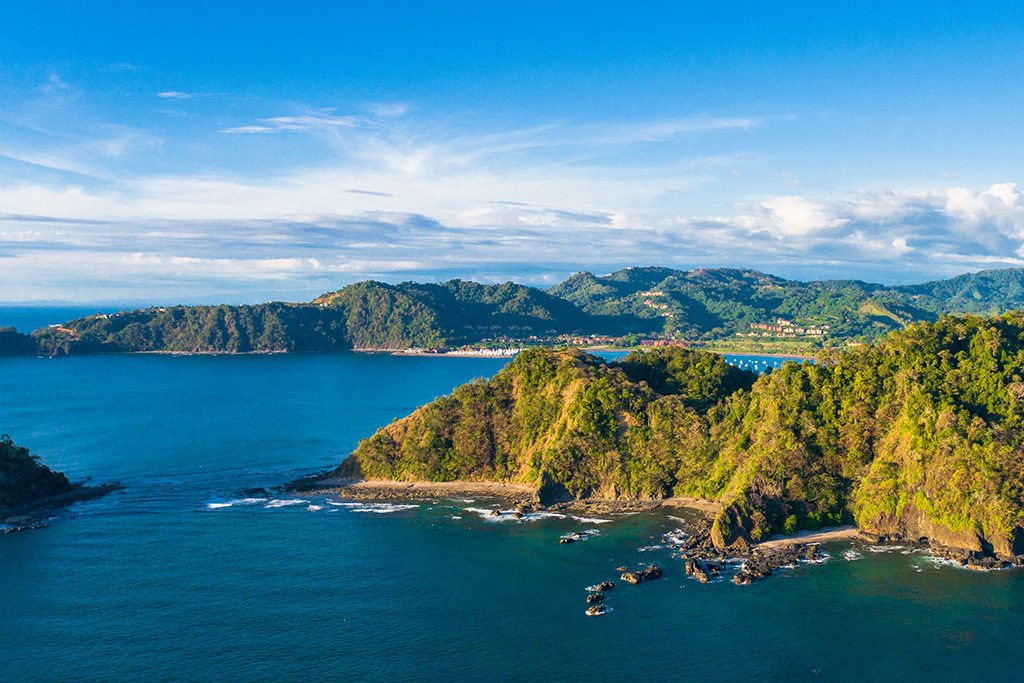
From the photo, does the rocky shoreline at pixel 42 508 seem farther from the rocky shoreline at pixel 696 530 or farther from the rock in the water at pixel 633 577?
the rock in the water at pixel 633 577

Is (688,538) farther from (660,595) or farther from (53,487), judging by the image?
(53,487)

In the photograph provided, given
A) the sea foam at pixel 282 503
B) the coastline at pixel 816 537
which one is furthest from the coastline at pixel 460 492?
the coastline at pixel 816 537

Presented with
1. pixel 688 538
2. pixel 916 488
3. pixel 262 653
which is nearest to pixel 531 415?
pixel 688 538

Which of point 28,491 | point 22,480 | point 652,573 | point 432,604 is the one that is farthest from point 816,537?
point 22,480

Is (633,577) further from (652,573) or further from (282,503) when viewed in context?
(282,503)

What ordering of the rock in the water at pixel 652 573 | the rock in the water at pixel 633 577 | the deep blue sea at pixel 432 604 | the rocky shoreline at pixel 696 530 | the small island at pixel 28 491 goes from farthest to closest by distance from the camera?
the small island at pixel 28 491, the rocky shoreline at pixel 696 530, the rock in the water at pixel 652 573, the rock in the water at pixel 633 577, the deep blue sea at pixel 432 604

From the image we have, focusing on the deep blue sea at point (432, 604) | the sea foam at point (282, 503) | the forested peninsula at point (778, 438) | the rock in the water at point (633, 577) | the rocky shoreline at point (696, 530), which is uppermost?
the forested peninsula at point (778, 438)

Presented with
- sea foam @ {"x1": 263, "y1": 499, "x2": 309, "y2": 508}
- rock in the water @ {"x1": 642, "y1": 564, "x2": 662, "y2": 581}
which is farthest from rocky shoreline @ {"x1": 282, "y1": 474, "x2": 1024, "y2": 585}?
sea foam @ {"x1": 263, "y1": 499, "x2": 309, "y2": 508}
